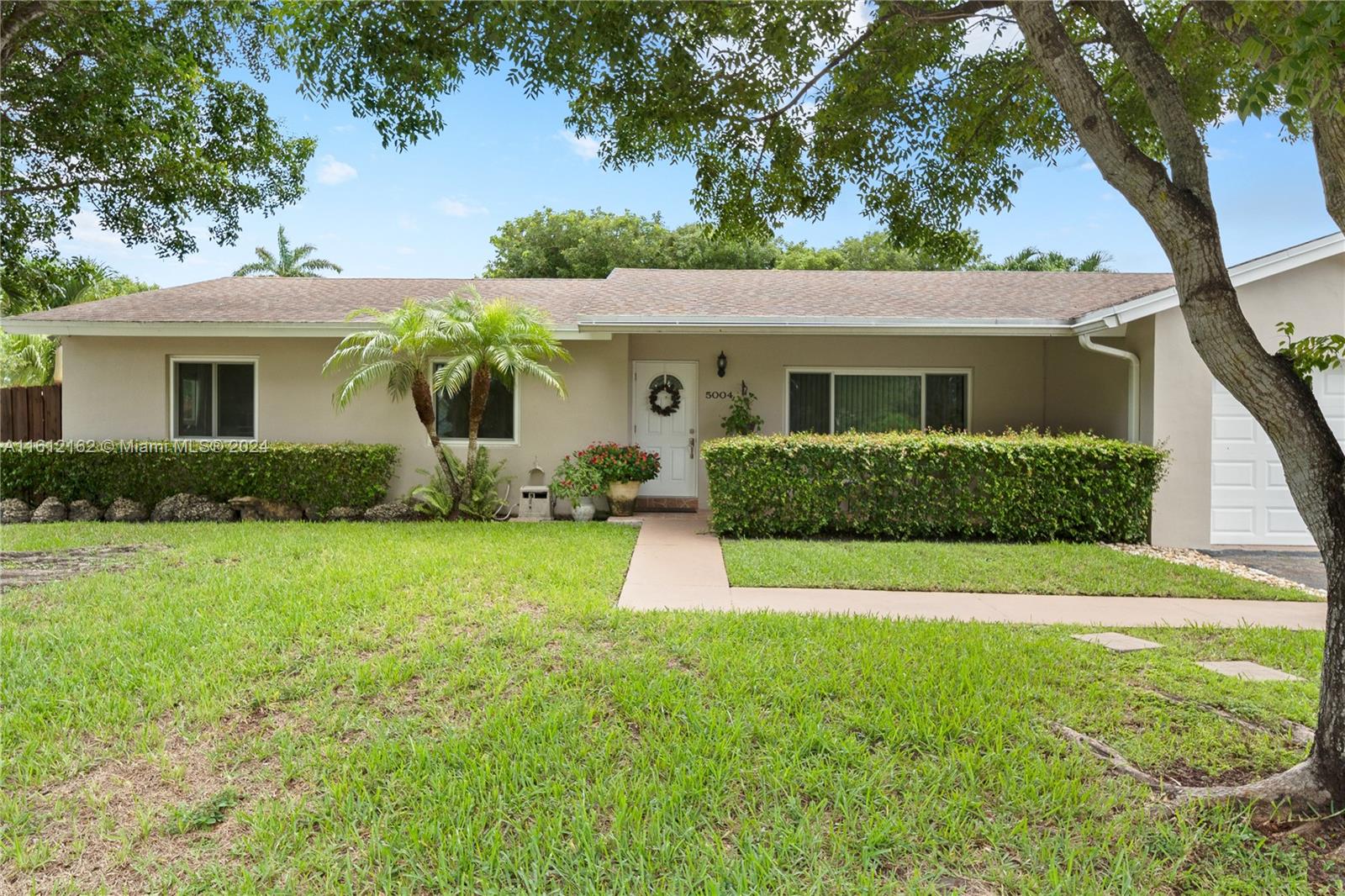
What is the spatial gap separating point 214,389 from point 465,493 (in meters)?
4.47

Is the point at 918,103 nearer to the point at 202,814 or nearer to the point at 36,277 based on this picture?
Answer: the point at 202,814

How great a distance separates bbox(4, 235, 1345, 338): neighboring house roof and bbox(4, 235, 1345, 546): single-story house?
0.05 metres

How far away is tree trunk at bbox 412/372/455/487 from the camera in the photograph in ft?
32.5

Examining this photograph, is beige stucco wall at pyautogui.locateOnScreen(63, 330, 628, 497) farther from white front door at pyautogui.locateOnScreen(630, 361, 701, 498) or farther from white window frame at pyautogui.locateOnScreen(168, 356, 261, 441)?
white front door at pyautogui.locateOnScreen(630, 361, 701, 498)

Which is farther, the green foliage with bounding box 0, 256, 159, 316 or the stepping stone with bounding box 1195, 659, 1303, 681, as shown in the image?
the green foliage with bounding box 0, 256, 159, 316

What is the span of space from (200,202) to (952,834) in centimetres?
1248

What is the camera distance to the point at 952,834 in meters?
2.72

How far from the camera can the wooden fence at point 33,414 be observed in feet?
38.4

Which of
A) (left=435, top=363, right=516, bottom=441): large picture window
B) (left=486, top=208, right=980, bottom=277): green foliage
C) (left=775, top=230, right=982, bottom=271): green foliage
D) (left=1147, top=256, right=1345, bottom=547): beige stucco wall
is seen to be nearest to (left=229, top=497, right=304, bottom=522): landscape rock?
(left=435, top=363, right=516, bottom=441): large picture window

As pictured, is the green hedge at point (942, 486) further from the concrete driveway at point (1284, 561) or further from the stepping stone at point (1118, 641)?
the stepping stone at point (1118, 641)

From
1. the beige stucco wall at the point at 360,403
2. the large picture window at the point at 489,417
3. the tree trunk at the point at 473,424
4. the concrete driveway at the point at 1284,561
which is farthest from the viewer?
the large picture window at the point at 489,417

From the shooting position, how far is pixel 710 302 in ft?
36.6

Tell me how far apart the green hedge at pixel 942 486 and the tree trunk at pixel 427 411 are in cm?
395

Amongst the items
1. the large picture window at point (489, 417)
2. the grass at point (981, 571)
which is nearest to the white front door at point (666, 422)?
the large picture window at point (489, 417)
